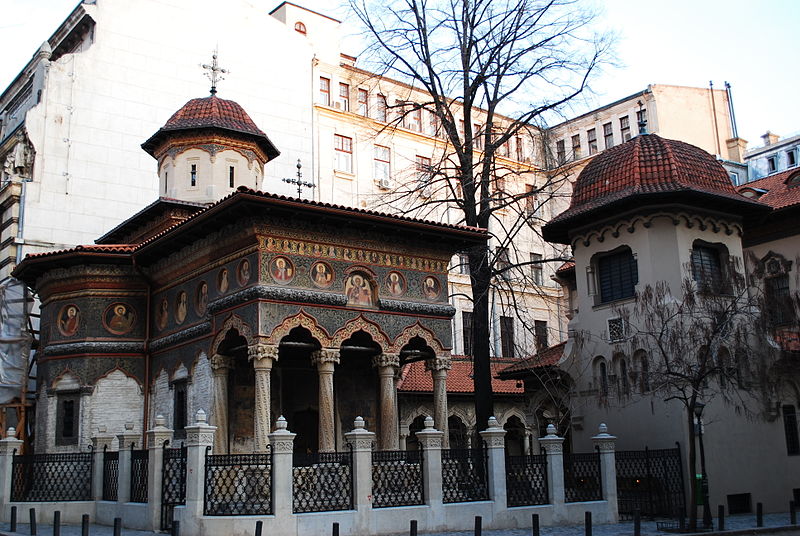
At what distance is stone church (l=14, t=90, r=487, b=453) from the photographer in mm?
17594

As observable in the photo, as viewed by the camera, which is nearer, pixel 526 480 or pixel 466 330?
pixel 526 480

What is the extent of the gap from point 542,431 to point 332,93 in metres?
17.5

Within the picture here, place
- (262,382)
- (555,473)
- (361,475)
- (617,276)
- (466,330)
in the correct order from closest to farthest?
1. (361,475)
2. (262,382)
3. (555,473)
4. (617,276)
5. (466,330)

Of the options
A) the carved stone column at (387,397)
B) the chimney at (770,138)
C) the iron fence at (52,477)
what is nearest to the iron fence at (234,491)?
A: the carved stone column at (387,397)

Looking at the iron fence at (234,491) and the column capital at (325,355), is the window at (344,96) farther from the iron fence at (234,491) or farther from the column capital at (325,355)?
the iron fence at (234,491)

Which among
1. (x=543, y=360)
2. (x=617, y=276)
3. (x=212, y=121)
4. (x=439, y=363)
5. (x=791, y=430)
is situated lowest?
(x=791, y=430)

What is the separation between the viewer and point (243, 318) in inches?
693

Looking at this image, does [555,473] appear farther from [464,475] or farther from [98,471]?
[98,471]

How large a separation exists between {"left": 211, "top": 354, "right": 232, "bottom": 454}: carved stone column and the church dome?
9.84 metres

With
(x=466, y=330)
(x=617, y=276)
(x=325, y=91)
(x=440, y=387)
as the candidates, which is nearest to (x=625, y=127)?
(x=466, y=330)

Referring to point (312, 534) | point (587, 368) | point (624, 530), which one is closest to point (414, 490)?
point (312, 534)

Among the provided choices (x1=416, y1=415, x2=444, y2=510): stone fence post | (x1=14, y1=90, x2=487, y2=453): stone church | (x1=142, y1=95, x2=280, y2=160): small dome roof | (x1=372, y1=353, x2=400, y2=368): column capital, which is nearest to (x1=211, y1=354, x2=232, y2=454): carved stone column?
(x1=14, y1=90, x2=487, y2=453): stone church

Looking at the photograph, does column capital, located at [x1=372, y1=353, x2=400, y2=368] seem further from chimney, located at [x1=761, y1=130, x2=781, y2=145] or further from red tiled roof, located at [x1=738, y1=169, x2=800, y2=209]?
chimney, located at [x1=761, y1=130, x2=781, y2=145]

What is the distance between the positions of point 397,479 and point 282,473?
8.49ft
